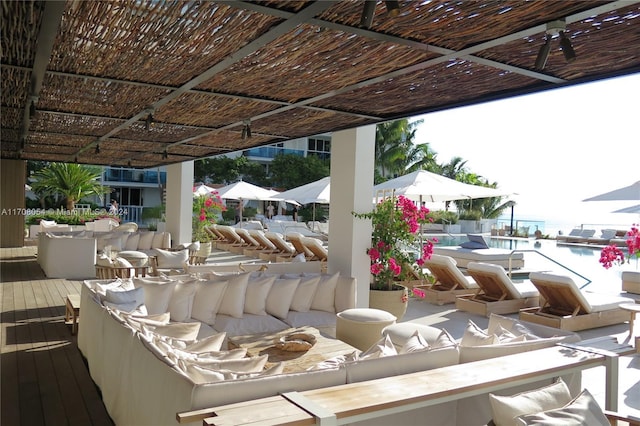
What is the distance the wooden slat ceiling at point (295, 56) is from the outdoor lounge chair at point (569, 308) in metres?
3.66

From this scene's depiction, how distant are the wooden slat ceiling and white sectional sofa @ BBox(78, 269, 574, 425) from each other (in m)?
2.01

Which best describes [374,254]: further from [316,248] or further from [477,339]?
[316,248]

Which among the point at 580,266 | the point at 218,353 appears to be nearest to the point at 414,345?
the point at 218,353

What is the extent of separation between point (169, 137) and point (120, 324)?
5421mm

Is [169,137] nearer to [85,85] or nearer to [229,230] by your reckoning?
[85,85]

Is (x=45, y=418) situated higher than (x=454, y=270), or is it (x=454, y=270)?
(x=454, y=270)

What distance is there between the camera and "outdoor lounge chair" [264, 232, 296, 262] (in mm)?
13569

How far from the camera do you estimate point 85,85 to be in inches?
203

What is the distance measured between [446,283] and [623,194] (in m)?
4.01

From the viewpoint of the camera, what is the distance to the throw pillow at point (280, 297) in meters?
5.97

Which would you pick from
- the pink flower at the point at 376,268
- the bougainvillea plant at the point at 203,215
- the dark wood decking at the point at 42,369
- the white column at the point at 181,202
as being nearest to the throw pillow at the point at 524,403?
the dark wood decking at the point at 42,369

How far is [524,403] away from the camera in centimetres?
261

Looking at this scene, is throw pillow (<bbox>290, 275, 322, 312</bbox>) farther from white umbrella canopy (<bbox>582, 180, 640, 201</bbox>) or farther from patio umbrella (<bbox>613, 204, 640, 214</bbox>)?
patio umbrella (<bbox>613, 204, 640, 214</bbox>)

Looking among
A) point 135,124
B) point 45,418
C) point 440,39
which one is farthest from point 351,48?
point 135,124
